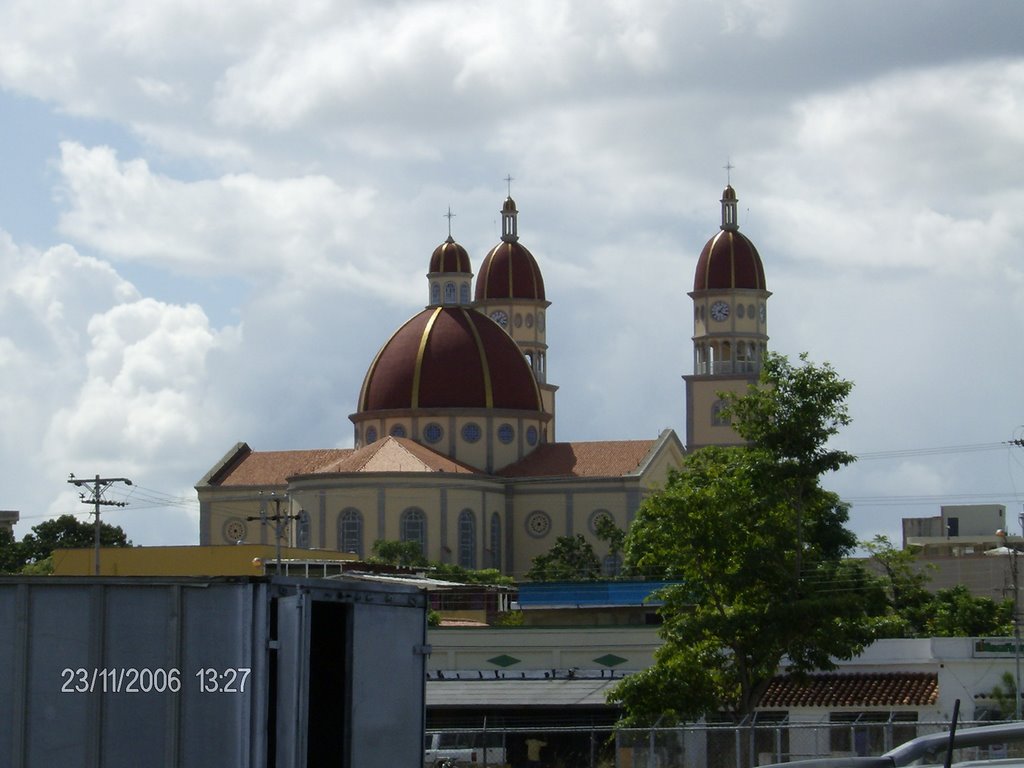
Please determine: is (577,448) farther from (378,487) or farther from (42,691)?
(42,691)

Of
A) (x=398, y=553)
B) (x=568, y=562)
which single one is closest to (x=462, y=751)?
(x=398, y=553)

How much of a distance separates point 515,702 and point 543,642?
7.94 meters

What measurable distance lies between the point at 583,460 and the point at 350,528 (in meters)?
13.2

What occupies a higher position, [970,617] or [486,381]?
[486,381]

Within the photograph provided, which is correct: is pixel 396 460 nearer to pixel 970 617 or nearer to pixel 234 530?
pixel 234 530

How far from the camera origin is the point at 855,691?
3853 centimetres

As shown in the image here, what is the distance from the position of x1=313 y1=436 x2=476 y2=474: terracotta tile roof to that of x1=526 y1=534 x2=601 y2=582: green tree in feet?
19.5

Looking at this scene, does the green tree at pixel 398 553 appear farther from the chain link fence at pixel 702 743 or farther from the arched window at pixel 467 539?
the chain link fence at pixel 702 743

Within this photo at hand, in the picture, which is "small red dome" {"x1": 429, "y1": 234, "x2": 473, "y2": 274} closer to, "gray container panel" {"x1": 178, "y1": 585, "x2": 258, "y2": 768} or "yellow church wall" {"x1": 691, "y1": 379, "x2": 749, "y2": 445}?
"yellow church wall" {"x1": 691, "y1": 379, "x2": 749, "y2": 445}

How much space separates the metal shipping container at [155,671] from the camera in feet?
49.1

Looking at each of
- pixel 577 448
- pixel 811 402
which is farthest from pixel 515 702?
pixel 577 448

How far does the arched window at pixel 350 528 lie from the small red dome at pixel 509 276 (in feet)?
111

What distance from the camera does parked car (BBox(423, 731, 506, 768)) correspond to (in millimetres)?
29750

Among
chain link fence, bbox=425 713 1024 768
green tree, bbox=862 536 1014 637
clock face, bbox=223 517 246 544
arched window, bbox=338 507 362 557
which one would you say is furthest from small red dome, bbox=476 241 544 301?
chain link fence, bbox=425 713 1024 768
